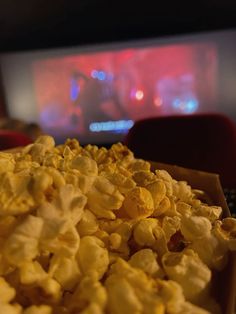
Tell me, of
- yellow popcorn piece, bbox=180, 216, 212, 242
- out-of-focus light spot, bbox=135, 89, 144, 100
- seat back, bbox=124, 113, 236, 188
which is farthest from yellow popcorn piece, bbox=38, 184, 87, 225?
out-of-focus light spot, bbox=135, 89, 144, 100

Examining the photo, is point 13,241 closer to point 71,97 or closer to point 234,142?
point 234,142

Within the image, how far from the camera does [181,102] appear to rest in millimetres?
3973

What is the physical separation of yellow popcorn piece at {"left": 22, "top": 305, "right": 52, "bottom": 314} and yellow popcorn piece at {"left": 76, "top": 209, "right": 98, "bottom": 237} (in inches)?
3.3

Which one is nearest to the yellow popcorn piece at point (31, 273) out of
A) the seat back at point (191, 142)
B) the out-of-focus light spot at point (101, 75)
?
the seat back at point (191, 142)

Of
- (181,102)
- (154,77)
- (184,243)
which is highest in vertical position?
(184,243)

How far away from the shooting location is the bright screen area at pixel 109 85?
12.7 feet

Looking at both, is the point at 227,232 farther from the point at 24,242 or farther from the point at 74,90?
the point at 74,90

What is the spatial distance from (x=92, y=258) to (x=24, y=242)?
65mm

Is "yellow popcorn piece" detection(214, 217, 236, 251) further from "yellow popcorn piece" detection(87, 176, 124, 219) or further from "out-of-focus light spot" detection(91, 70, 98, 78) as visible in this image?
"out-of-focus light spot" detection(91, 70, 98, 78)

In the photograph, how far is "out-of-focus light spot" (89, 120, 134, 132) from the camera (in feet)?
13.3

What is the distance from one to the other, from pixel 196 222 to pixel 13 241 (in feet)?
0.56

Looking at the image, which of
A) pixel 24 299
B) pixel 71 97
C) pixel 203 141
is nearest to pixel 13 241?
pixel 24 299

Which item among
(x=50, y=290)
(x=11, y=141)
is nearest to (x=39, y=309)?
(x=50, y=290)

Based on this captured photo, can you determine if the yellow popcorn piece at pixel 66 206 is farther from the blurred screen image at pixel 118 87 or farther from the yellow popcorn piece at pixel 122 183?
the blurred screen image at pixel 118 87
